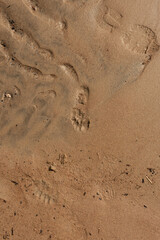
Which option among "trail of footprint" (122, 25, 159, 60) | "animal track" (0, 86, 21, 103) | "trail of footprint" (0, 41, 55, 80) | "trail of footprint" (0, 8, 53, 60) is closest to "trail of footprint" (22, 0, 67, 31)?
"trail of footprint" (0, 8, 53, 60)

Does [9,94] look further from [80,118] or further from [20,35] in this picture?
[80,118]

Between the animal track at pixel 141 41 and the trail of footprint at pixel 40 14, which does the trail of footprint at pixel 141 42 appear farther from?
the trail of footprint at pixel 40 14

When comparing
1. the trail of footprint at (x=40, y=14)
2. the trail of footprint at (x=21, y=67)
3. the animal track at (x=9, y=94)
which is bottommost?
the animal track at (x=9, y=94)

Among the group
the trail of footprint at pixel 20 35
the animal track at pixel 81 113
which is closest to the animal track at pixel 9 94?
the trail of footprint at pixel 20 35

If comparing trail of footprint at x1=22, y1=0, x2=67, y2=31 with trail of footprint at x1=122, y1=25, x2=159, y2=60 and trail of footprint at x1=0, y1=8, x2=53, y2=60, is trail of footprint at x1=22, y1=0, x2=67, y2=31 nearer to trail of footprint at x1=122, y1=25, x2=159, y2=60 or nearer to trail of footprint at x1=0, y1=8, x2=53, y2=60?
trail of footprint at x1=0, y1=8, x2=53, y2=60

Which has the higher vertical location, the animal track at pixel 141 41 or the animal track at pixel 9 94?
→ the animal track at pixel 141 41

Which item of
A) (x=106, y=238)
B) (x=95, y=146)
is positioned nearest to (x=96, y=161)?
(x=95, y=146)
